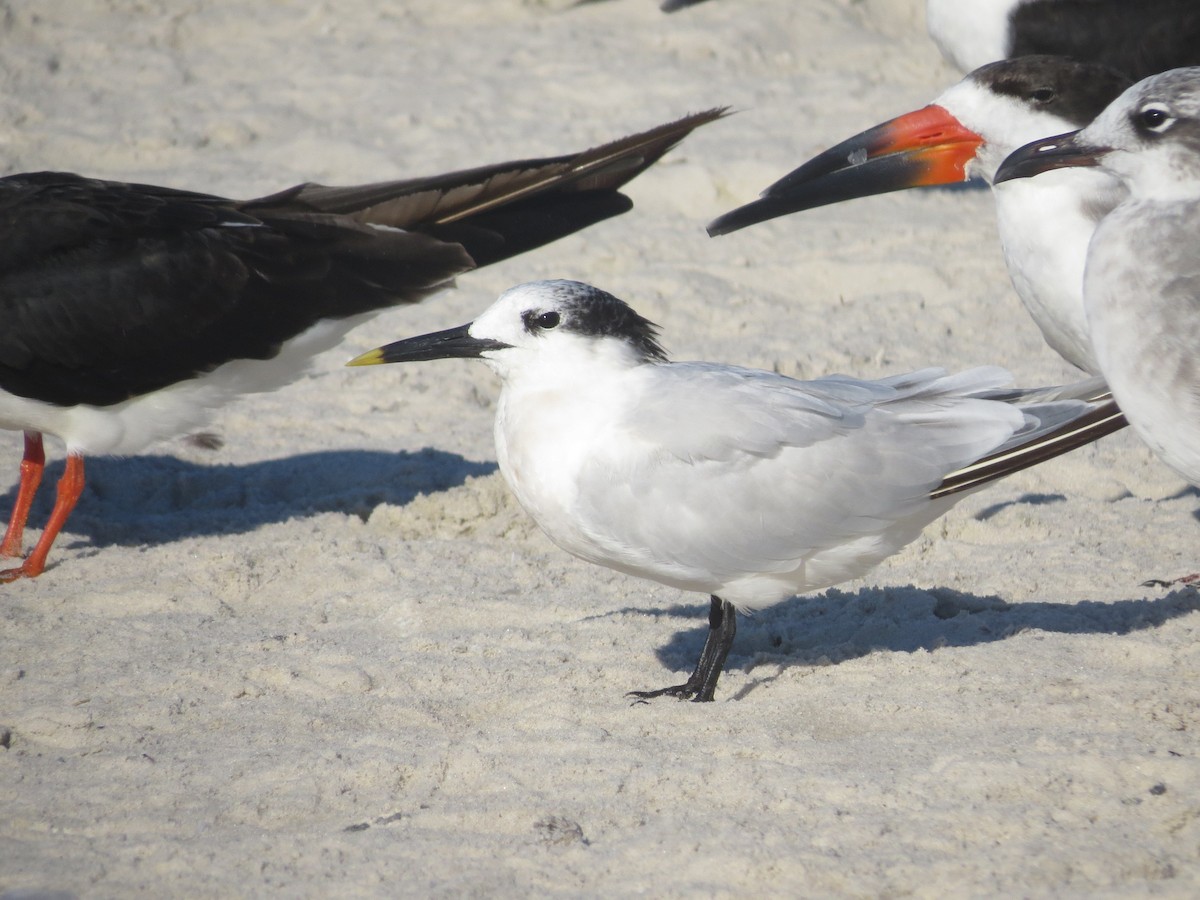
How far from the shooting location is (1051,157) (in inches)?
138

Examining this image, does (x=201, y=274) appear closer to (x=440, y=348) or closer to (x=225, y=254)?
(x=225, y=254)

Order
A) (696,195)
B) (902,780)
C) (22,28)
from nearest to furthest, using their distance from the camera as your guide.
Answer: (902,780), (696,195), (22,28)

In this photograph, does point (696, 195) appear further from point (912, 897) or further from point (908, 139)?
point (912, 897)

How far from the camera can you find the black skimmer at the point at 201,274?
4809 millimetres

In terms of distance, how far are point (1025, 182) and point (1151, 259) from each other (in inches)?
39.4

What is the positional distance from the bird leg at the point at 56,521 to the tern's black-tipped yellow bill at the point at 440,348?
59.0 inches

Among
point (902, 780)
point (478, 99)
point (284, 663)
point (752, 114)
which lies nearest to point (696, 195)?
point (752, 114)

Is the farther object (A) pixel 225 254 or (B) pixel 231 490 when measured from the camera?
(B) pixel 231 490

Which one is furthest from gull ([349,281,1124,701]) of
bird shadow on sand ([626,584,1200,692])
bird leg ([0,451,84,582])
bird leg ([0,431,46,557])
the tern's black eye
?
bird leg ([0,431,46,557])

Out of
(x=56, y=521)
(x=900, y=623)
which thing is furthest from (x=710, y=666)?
(x=56, y=521)

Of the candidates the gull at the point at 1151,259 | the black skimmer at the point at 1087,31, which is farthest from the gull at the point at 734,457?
the black skimmer at the point at 1087,31

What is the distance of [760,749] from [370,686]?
114 centimetres

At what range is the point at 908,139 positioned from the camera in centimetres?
449

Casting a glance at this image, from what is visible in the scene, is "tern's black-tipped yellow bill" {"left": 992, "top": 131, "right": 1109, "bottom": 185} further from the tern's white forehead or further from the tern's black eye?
the tern's black eye
